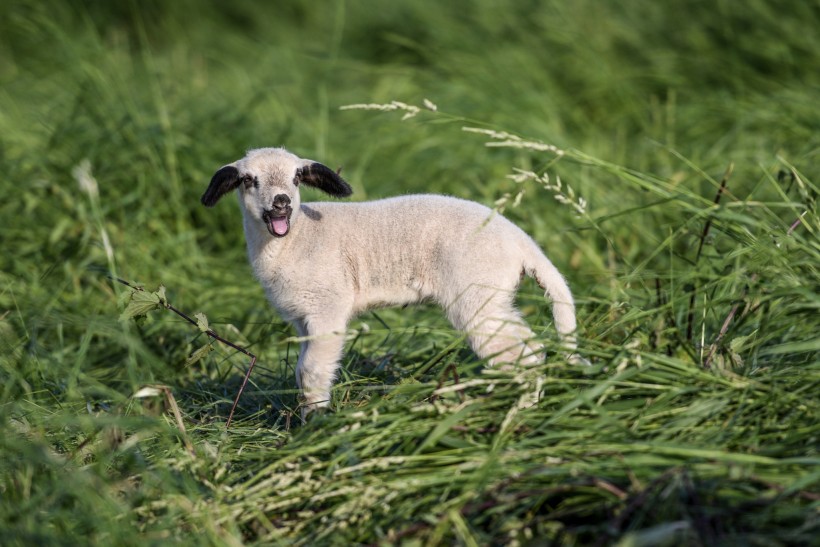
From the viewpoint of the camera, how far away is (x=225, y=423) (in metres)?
4.14

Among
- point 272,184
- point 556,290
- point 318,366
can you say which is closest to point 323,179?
point 272,184

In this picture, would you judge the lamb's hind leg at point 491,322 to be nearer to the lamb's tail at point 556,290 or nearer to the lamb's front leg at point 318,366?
the lamb's tail at point 556,290

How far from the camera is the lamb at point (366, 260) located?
13.0 ft

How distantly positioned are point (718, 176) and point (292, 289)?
3837 mm

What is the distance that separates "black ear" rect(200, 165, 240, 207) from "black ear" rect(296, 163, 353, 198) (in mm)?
279

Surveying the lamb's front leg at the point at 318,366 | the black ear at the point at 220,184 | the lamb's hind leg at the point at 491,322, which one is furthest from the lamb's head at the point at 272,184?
the lamb's hind leg at the point at 491,322

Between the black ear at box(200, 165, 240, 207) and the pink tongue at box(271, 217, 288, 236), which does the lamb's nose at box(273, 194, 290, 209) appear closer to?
the pink tongue at box(271, 217, 288, 236)

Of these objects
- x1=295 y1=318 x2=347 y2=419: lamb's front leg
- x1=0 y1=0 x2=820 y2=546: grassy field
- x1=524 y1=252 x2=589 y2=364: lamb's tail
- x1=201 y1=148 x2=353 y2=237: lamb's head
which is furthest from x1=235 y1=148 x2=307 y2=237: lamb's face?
x1=524 y1=252 x2=589 y2=364: lamb's tail

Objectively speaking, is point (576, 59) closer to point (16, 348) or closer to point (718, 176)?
point (718, 176)

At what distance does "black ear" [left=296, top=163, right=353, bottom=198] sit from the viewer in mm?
4391

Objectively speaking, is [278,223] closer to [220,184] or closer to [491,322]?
[220,184]

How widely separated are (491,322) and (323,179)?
103cm

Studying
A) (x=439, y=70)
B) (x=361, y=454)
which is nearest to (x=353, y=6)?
(x=439, y=70)

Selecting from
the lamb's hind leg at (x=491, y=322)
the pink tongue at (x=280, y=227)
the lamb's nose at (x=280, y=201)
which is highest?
the lamb's nose at (x=280, y=201)
